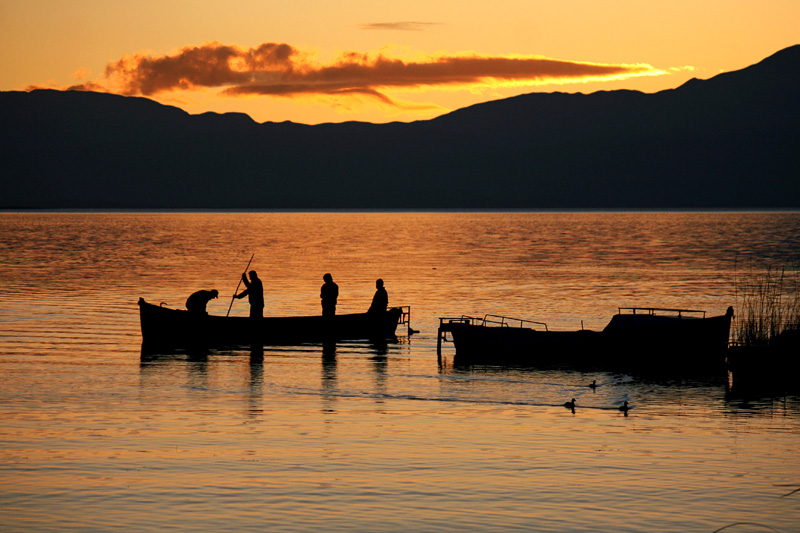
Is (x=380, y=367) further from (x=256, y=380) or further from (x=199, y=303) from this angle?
(x=199, y=303)

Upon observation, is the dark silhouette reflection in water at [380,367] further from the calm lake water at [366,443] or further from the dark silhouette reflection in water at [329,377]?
the dark silhouette reflection in water at [329,377]

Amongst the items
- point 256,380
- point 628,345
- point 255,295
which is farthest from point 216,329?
point 628,345

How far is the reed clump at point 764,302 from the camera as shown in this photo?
96.7 ft

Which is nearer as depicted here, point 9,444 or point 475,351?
point 9,444

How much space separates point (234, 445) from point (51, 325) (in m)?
23.4

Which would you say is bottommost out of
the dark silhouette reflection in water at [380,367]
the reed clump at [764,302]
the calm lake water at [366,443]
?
the calm lake water at [366,443]

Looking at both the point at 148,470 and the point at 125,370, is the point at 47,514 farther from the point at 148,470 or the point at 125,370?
the point at 125,370

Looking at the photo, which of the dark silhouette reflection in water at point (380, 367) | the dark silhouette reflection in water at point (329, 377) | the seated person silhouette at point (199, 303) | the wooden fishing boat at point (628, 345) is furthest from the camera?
the seated person silhouette at point (199, 303)

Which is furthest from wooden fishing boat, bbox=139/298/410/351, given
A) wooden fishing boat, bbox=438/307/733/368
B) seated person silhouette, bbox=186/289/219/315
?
wooden fishing boat, bbox=438/307/733/368

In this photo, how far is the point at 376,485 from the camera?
1669cm

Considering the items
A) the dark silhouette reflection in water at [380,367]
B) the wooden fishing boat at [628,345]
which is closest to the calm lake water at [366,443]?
the dark silhouette reflection in water at [380,367]

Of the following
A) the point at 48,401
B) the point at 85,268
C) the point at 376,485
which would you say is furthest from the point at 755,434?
the point at 85,268

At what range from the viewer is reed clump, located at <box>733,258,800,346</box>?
29469 millimetres

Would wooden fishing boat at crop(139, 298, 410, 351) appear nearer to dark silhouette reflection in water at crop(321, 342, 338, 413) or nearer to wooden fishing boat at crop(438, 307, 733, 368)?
dark silhouette reflection in water at crop(321, 342, 338, 413)
